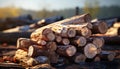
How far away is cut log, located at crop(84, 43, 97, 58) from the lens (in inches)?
412

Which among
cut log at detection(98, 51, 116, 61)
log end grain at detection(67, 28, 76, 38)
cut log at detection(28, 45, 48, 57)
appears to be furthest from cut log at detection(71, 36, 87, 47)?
cut log at detection(28, 45, 48, 57)

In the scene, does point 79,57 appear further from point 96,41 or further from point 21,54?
point 21,54

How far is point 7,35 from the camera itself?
17.5 meters

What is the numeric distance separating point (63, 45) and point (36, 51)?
1.24m

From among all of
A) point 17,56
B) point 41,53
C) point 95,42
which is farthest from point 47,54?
point 95,42

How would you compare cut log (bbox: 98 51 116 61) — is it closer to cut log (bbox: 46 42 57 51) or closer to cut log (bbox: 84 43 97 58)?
cut log (bbox: 84 43 97 58)

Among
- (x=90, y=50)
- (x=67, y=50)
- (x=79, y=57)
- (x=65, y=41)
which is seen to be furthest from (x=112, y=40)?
(x=67, y=50)

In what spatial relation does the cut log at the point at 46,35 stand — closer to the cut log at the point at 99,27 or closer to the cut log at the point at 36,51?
the cut log at the point at 36,51

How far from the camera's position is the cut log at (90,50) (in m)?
10.5

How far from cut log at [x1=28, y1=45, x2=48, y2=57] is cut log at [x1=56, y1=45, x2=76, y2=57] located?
620 millimetres

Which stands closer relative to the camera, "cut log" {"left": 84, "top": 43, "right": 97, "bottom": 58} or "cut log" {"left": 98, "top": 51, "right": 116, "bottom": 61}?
"cut log" {"left": 84, "top": 43, "right": 97, "bottom": 58}

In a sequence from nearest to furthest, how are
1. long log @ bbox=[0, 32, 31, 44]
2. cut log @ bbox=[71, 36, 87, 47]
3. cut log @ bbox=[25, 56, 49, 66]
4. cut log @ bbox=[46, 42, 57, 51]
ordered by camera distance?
1. cut log @ bbox=[25, 56, 49, 66]
2. cut log @ bbox=[46, 42, 57, 51]
3. cut log @ bbox=[71, 36, 87, 47]
4. long log @ bbox=[0, 32, 31, 44]

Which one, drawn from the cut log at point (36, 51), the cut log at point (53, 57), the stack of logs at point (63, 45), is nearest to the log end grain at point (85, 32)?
the stack of logs at point (63, 45)

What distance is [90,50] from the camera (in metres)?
10.6
